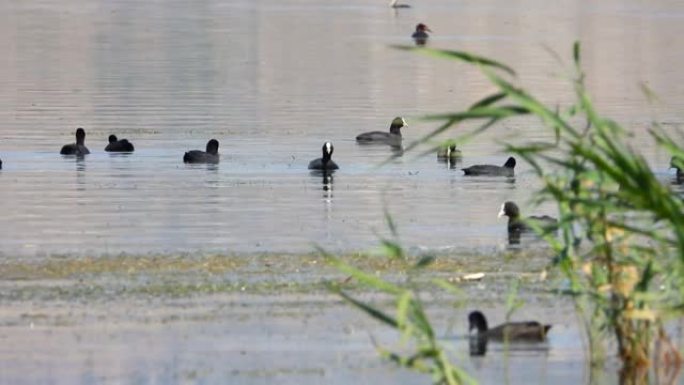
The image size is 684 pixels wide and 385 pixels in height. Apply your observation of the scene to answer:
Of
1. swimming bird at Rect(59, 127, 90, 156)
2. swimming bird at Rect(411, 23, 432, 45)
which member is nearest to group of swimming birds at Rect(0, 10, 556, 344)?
swimming bird at Rect(59, 127, 90, 156)

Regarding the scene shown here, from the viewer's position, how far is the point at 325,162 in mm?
22859

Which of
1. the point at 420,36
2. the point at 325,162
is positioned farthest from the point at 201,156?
the point at 420,36

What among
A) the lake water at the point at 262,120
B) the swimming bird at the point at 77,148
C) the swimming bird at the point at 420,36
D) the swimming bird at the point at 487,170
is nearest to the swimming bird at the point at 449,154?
the lake water at the point at 262,120

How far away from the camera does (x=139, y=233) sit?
1642cm

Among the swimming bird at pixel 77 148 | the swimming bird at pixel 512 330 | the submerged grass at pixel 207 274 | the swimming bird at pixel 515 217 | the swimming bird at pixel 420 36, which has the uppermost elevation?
the swimming bird at pixel 420 36

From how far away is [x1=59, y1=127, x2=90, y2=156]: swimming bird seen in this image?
24.4m

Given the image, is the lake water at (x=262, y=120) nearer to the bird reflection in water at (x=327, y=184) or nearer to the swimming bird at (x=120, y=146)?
the bird reflection in water at (x=327, y=184)

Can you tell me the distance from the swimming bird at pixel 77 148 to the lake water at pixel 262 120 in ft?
0.51

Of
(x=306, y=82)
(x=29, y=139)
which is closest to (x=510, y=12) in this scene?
(x=306, y=82)

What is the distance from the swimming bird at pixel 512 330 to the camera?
428 inches

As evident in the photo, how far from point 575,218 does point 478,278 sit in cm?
437

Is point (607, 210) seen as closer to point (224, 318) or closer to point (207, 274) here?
point (224, 318)

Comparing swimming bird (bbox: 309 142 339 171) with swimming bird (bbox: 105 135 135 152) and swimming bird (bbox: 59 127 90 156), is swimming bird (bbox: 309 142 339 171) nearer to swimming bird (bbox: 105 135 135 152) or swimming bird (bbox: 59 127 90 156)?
swimming bird (bbox: 105 135 135 152)

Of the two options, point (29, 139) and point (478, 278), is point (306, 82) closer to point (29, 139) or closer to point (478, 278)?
point (29, 139)
